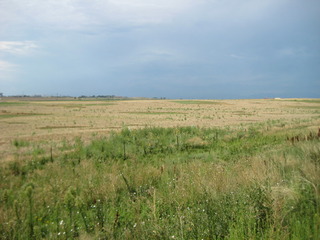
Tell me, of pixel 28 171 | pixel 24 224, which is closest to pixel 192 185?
pixel 24 224

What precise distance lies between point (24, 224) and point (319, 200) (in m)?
5.27

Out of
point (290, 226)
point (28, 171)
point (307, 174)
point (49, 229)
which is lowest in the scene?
point (28, 171)

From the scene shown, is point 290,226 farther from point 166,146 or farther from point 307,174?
point 166,146

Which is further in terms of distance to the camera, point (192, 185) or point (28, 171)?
point (28, 171)

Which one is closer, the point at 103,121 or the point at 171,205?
the point at 171,205

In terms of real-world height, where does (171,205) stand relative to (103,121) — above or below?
above

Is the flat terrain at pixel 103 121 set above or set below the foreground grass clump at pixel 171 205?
below

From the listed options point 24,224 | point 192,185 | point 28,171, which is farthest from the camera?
point 28,171

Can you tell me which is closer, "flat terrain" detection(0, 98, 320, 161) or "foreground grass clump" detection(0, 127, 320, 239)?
"foreground grass clump" detection(0, 127, 320, 239)

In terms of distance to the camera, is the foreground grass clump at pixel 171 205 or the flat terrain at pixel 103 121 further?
the flat terrain at pixel 103 121

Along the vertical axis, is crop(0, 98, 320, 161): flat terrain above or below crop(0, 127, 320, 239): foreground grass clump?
below

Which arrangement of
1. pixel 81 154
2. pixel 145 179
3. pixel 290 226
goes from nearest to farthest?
pixel 290 226 → pixel 145 179 → pixel 81 154

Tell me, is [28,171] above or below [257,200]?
below

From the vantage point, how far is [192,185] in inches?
266
